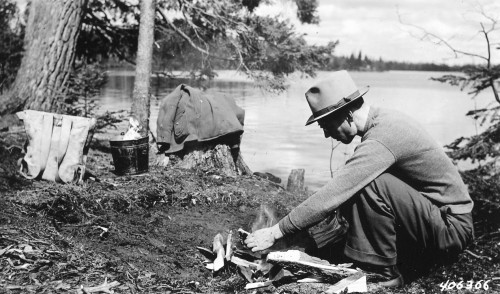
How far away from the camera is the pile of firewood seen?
303 cm

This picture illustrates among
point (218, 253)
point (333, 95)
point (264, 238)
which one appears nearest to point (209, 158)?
point (218, 253)

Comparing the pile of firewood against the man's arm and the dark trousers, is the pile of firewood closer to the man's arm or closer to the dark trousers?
the dark trousers

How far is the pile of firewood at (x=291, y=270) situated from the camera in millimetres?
3033

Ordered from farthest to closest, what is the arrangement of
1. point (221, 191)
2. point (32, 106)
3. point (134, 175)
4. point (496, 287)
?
1. point (32, 106)
2. point (134, 175)
3. point (221, 191)
4. point (496, 287)

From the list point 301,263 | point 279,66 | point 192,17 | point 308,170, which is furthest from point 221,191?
point 308,170

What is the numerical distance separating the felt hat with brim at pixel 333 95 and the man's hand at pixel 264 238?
735 mm

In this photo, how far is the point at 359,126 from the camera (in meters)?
3.13

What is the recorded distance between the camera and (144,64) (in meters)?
8.59

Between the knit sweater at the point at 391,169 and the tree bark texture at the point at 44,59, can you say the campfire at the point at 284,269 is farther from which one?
the tree bark texture at the point at 44,59

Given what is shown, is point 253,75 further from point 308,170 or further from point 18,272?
point 18,272

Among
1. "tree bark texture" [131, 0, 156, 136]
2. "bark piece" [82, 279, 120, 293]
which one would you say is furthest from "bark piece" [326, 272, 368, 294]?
"tree bark texture" [131, 0, 156, 136]

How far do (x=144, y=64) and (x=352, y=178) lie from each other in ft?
20.9

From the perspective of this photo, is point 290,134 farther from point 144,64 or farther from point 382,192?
point 382,192

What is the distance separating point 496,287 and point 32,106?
7.12 metres
